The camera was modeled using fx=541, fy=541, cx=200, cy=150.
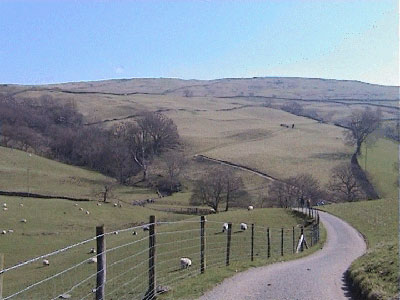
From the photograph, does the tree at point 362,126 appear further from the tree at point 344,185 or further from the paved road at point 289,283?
the paved road at point 289,283

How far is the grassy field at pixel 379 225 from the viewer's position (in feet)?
39.5

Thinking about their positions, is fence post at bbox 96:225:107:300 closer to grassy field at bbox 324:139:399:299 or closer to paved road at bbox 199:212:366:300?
paved road at bbox 199:212:366:300

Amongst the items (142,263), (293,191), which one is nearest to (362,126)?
(293,191)

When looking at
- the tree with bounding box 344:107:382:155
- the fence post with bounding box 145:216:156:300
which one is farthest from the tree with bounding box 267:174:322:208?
the fence post with bounding box 145:216:156:300

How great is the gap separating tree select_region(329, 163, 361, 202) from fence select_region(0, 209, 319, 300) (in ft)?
148

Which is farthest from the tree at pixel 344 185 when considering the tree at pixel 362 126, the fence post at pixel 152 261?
the fence post at pixel 152 261

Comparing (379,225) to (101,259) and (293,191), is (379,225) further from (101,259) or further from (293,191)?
(293,191)

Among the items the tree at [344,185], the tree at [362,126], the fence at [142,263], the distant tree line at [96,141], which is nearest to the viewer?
the fence at [142,263]

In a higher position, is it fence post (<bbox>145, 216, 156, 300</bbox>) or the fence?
fence post (<bbox>145, 216, 156, 300</bbox>)

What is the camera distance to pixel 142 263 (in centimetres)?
1412

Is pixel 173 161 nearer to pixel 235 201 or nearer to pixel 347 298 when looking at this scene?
pixel 235 201

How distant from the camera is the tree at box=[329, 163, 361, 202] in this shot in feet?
258

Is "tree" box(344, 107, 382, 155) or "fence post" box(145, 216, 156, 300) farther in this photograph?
"tree" box(344, 107, 382, 155)

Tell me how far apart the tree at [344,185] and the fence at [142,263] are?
45203 millimetres
